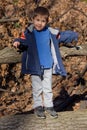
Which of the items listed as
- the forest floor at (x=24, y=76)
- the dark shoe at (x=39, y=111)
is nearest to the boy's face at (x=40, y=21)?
the dark shoe at (x=39, y=111)

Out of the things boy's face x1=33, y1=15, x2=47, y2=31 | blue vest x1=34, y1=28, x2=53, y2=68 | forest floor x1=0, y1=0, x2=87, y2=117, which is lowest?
forest floor x1=0, y1=0, x2=87, y2=117

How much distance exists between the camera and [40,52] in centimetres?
459

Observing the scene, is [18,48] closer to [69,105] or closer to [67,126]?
[67,126]

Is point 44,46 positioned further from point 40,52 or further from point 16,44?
point 16,44

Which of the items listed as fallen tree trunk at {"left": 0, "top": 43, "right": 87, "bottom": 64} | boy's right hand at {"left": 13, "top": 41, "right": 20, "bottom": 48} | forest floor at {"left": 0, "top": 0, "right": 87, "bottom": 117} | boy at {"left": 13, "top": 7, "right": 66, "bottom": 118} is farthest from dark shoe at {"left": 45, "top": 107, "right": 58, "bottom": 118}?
forest floor at {"left": 0, "top": 0, "right": 87, "bottom": 117}

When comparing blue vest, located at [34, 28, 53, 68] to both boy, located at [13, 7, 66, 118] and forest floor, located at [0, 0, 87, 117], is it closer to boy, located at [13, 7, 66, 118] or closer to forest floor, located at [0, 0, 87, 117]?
boy, located at [13, 7, 66, 118]

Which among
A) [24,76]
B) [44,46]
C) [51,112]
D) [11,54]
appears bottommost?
[24,76]

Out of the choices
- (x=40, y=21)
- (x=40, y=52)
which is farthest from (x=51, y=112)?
(x=40, y=21)

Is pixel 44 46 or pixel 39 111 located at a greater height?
pixel 44 46

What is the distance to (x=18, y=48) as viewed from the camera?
4.55 m

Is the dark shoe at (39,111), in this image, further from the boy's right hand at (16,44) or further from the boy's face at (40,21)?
the boy's face at (40,21)

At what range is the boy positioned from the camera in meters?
4.53

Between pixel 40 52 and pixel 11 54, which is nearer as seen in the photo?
pixel 40 52

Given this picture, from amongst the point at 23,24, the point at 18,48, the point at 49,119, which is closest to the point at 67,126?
the point at 49,119
